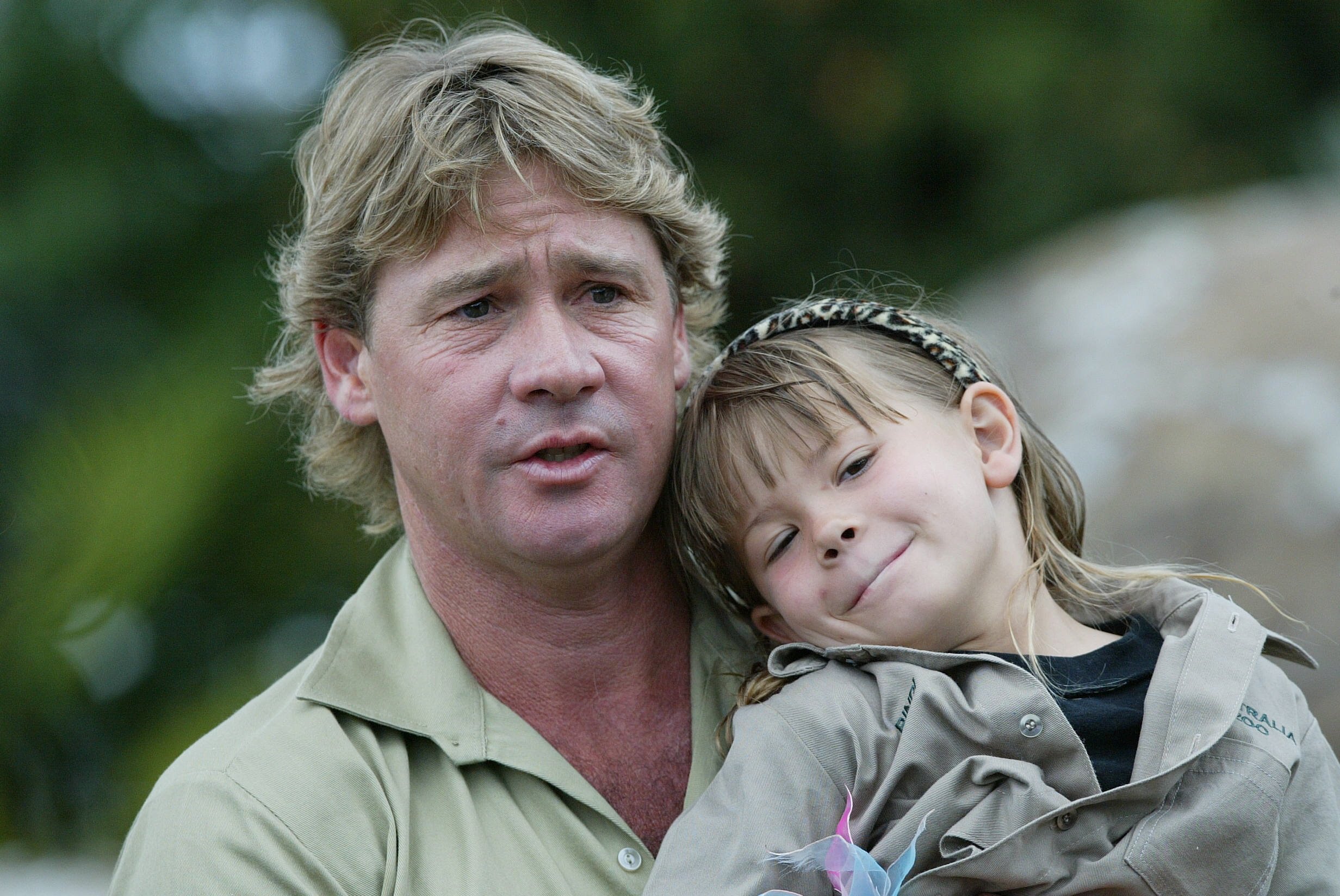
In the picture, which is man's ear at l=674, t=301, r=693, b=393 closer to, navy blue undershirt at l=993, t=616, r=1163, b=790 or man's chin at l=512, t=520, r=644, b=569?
man's chin at l=512, t=520, r=644, b=569

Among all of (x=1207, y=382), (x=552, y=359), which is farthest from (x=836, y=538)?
(x=1207, y=382)

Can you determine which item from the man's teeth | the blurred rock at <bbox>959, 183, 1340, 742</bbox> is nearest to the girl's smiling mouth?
the man's teeth

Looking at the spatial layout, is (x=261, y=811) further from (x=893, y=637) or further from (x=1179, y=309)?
(x=1179, y=309)

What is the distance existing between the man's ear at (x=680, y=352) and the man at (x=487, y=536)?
0.04 feet

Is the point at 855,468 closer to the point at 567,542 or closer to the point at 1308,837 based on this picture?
the point at 567,542

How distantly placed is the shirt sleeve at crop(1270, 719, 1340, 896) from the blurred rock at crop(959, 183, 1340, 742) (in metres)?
1.74

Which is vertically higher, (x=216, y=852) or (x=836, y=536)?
(x=836, y=536)

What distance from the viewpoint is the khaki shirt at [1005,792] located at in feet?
6.63

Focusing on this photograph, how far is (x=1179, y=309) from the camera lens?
5273 millimetres

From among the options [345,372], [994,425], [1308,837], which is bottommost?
[1308,837]

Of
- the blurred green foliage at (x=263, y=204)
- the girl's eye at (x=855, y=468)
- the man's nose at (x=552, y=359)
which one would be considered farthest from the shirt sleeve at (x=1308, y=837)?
the blurred green foliage at (x=263, y=204)

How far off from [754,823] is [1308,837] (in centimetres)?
87

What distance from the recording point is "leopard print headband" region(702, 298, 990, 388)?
8.15 feet

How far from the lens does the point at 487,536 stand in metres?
2.47
